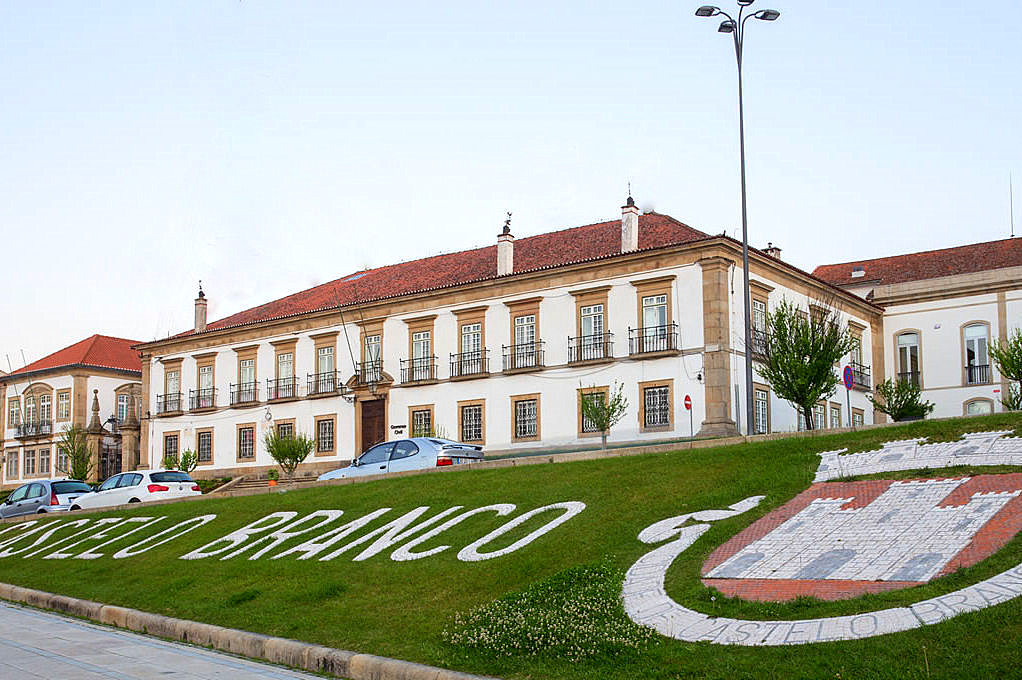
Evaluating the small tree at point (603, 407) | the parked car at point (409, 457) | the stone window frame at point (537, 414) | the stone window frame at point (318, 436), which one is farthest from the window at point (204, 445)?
the parked car at point (409, 457)

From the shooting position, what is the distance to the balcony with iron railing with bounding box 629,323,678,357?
3722 centimetres

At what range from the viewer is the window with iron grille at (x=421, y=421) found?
43.6 metres

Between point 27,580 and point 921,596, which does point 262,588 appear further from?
point 921,596

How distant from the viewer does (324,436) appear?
1868 inches

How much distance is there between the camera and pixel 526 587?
12.5 meters

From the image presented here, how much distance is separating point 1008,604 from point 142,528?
20067 mm

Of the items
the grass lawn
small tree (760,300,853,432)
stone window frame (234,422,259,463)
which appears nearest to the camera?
the grass lawn

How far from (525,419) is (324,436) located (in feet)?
36.4

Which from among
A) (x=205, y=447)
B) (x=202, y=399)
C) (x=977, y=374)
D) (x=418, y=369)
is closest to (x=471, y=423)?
(x=418, y=369)

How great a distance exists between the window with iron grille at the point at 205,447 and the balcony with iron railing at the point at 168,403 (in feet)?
7.56

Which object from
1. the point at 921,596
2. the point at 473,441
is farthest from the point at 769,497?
the point at 473,441

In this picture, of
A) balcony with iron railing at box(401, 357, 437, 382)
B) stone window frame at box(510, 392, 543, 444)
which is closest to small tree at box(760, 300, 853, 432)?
stone window frame at box(510, 392, 543, 444)

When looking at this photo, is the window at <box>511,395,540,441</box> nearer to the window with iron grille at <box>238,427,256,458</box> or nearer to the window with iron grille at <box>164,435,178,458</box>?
the window with iron grille at <box>238,427,256,458</box>

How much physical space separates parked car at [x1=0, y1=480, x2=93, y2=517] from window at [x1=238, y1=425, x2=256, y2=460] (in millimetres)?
15914
